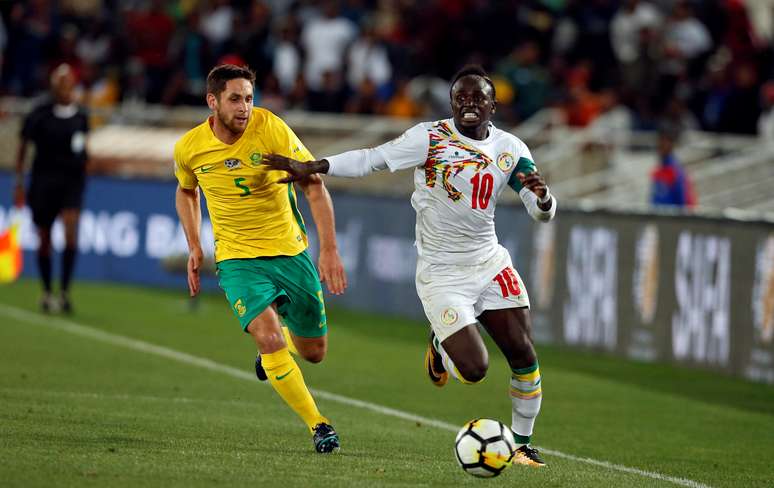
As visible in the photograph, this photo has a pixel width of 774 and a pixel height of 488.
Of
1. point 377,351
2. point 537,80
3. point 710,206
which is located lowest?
point 377,351

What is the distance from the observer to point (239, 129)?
902 cm

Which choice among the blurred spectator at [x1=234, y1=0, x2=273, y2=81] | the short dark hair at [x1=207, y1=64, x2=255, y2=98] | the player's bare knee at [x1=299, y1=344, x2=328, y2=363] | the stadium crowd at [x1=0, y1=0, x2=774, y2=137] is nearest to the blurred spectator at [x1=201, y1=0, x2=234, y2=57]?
the stadium crowd at [x1=0, y1=0, x2=774, y2=137]

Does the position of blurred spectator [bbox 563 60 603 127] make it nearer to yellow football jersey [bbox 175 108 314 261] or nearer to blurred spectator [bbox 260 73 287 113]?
blurred spectator [bbox 260 73 287 113]

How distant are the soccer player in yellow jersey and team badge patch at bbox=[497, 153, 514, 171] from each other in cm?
102

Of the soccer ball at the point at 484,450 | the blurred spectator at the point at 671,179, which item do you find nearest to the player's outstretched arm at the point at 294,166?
the soccer ball at the point at 484,450

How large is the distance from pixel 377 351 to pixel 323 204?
6.89m

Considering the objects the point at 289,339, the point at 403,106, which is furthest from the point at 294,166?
the point at 403,106

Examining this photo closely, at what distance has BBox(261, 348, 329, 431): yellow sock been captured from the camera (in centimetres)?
872

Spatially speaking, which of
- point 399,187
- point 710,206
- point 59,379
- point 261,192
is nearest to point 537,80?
point 399,187

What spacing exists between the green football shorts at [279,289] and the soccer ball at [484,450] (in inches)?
66.1

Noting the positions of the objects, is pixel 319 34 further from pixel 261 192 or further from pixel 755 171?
pixel 261 192

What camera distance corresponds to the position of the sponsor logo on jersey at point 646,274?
1527cm

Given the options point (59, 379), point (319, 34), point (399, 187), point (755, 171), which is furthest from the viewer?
point (319, 34)

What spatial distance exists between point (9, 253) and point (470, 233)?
13283mm
